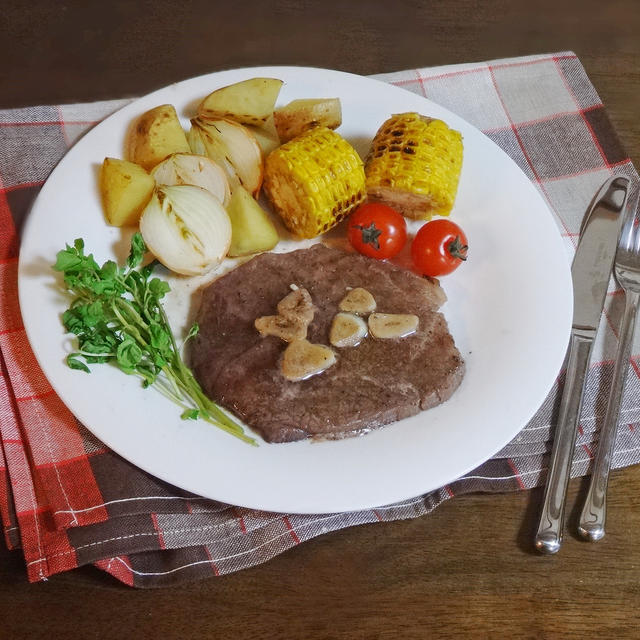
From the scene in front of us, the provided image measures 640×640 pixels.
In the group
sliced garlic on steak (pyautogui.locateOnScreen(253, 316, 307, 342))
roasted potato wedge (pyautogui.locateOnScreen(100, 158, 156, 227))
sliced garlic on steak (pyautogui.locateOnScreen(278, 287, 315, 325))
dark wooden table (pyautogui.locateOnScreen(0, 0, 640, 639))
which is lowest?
dark wooden table (pyautogui.locateOnScreen(0, 0, 640, 639))

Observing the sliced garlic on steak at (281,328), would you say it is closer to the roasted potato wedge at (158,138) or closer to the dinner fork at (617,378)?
the roasted potato wedge at (158,138)

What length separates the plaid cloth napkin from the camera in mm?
2201

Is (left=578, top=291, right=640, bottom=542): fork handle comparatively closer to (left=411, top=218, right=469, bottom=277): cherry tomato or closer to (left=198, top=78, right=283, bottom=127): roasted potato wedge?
(left=411, top=218, right=469, bottom=277): cherry tomato

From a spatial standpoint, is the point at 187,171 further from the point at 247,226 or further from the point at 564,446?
the point at 564,446

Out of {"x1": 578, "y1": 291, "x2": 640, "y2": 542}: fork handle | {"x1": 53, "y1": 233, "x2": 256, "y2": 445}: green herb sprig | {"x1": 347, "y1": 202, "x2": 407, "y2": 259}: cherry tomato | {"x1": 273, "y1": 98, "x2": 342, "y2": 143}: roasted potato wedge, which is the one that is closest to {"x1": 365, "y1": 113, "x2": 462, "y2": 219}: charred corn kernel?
{"x1": 347, "y1": 202, "x2": 407, "y2": 259}: cherry tomato

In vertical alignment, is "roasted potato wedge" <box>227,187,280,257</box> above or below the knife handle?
above

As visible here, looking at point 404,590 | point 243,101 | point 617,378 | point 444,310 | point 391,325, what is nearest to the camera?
point 404,590

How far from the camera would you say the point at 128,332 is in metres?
2.35

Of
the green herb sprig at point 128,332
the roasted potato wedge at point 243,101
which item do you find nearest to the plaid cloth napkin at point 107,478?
the green herb sprig at point 128,332

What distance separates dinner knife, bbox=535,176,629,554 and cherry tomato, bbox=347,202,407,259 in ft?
2.33

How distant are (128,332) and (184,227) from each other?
0.42 meters

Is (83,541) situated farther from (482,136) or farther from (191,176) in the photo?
(482,136)

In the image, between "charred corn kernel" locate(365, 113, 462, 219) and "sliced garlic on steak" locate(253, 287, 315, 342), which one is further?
"charred corn kernel" locate(365, 113, 462, 219)

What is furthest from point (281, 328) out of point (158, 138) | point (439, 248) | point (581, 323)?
point (581, 323)
